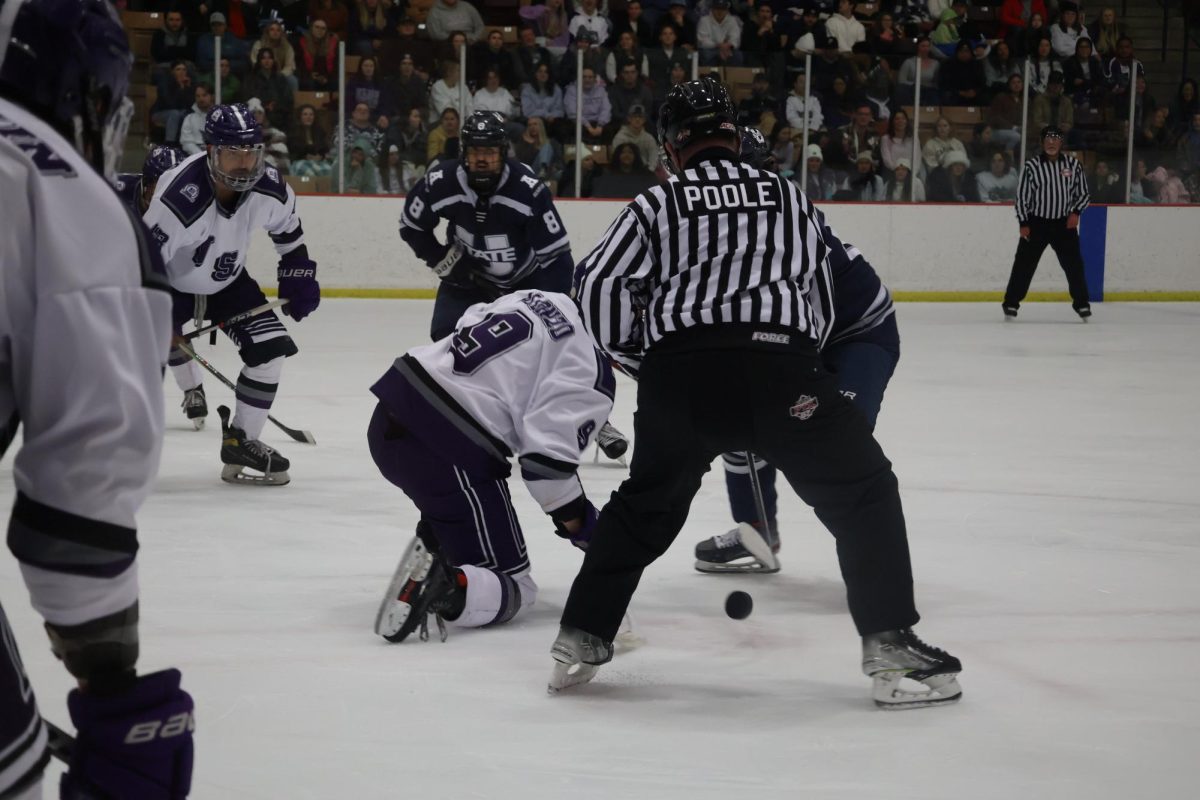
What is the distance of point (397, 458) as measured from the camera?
3.11m

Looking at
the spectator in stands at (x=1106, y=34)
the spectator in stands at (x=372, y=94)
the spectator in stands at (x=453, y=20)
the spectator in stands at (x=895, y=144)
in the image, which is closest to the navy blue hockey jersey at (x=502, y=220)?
the spectator in stands at (x=372, y=94)

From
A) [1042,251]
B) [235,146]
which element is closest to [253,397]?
[235,146]

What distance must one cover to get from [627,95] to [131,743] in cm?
1026

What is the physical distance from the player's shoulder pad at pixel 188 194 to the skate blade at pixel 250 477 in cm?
79

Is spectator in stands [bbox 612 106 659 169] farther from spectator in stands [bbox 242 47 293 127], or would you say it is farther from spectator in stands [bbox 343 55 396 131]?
spectator in stands [bbox 242 47 293 127]

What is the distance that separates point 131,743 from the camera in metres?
1.11

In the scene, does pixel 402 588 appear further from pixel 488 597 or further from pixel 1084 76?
pixel 1084 76

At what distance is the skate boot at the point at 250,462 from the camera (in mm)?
4734

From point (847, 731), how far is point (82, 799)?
5.30 ft

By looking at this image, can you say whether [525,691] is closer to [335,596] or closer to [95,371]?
[335,596]

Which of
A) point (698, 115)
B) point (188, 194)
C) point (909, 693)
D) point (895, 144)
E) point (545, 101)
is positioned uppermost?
point (545, 101)

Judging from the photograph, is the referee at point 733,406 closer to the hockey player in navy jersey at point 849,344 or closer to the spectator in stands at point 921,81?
the hockey player in navy jersey at point 849,344

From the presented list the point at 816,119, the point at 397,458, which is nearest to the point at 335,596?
the point at 397,458

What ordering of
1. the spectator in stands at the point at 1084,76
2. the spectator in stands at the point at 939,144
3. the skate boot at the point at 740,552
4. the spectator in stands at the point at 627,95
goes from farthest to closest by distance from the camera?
1. the spectator in stands at the point at 1084,76
2. the spectator in stands at the point at 939,144
3. the spectator in stands at the point at 627,95
4. the skate boot at the point at 740,552
